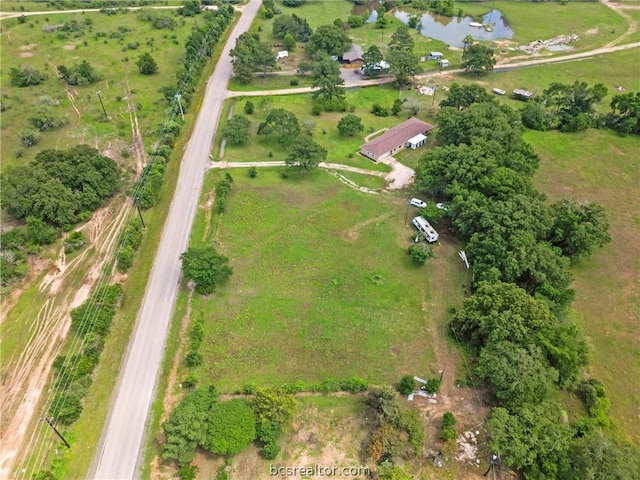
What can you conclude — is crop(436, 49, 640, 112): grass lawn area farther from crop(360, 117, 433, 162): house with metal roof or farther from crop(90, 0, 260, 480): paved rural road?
crop(90, 0, 260, 480): paved rural road

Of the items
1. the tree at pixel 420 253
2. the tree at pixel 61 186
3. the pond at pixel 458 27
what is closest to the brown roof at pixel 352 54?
the pond at pixel 458 27

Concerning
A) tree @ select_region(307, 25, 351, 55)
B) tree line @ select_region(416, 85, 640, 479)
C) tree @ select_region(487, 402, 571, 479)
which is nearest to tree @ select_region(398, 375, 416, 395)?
tree line @ select_region(416, 85, 640, 479)

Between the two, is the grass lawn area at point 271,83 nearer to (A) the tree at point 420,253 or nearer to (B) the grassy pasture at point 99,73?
(B) the grassy pasture at point 99,73

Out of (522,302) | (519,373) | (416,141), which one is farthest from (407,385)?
(416,141)

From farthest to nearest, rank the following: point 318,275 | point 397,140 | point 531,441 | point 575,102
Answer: point 575,102, point 397,140, point 318,275, point 531,441

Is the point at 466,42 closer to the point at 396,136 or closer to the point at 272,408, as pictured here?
the point at 396,136

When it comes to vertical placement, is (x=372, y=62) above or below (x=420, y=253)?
above

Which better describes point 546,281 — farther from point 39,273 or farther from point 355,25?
point 355,25
